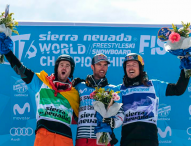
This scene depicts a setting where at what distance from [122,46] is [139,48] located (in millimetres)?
324

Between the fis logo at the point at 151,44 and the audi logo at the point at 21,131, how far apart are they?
256cm

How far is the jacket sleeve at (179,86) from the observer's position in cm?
396

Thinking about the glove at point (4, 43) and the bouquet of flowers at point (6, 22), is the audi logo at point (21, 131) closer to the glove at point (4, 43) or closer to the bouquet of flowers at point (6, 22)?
the glove at point (4, 43)

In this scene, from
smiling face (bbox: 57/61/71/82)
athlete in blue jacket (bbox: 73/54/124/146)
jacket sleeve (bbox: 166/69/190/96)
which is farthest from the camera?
smiling face (bbox: 57/61/71/82)

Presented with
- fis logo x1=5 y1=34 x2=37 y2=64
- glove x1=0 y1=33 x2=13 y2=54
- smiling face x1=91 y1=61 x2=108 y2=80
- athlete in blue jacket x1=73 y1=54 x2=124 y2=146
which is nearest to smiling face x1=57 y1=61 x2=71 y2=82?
athlete in blue jacket x1=73 y1=54 x2=124 y2=146

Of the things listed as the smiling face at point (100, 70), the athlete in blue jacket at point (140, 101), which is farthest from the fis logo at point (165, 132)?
the smiling face at point (100, 70)

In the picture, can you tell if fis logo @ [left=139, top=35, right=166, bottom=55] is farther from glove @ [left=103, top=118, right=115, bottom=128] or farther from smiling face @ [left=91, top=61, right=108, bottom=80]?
glove @ [left=103, top=118, right=115, bottom=128]

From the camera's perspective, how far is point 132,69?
407 centimetres

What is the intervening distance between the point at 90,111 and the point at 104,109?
0.38 metres

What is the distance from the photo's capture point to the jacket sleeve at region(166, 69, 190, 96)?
396 centimetres

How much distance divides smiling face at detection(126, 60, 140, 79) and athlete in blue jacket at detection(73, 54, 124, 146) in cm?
30

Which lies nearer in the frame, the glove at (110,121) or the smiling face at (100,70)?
the glove at (110,121)

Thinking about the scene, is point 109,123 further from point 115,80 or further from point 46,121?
point 115,80

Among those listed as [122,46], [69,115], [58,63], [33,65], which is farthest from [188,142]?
[33,65]
